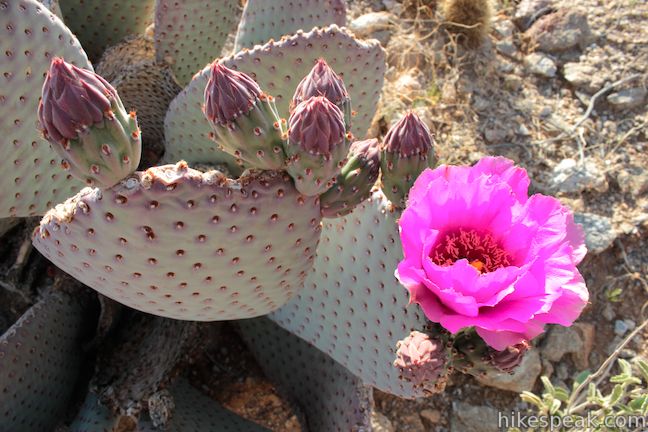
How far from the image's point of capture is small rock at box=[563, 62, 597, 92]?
248 cm

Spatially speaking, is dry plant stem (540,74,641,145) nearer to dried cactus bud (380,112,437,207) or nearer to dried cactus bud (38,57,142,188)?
dried cactus bud (380,112,437,207)

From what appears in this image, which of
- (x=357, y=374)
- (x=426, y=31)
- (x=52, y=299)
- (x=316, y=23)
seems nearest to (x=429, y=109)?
(x=426, y=31)

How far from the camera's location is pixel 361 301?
4.43 ft

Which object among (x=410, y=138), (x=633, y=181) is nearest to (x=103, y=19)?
(x=410, y=138)

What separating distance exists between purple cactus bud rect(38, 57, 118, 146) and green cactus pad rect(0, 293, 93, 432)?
2.45 feet

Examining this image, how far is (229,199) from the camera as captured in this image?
0.98 m

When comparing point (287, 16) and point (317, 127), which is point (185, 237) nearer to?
point (317, 127)

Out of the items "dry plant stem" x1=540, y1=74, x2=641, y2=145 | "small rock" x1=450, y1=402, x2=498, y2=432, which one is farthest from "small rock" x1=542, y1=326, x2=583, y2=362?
"dry plant stem" x1=540, y1=74, x2=641, y2=145

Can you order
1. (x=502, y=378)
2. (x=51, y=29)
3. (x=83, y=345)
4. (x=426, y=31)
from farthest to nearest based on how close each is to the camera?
(x=426, y=31), (x=502, y=378), (x=83, y=345), (x=51, y=29)

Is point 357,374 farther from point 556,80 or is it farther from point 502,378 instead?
point 556,80

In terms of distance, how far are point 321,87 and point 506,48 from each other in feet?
6.01

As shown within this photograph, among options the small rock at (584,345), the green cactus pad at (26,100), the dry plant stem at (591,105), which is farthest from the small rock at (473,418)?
the green cactus pad at (26,100)

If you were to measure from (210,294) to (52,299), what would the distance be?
0.65 meters

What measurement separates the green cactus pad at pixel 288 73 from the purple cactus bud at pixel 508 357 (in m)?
0.73
